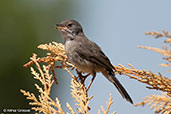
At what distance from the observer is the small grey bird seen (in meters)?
5.18

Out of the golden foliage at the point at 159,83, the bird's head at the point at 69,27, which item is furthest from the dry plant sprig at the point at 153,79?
the bird's head at the point at 69,27

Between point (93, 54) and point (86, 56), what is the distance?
120 millimetres

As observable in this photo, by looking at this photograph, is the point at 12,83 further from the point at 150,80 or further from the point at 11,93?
the point at 150,80

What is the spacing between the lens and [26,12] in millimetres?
10109

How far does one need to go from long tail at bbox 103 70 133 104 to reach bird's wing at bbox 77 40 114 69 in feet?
0.48

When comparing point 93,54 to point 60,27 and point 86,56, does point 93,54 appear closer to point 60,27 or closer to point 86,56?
point 86,56

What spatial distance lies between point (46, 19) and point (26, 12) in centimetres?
64

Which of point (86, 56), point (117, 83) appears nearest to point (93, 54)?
point (86, 56)

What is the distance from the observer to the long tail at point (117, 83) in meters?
4.73

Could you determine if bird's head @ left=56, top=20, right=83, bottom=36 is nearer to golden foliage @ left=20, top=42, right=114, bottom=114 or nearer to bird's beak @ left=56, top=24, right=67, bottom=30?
bird's beak @ left=56, top=24, right=67, bottom=30

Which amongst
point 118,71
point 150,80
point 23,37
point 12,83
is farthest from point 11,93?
point 150,80

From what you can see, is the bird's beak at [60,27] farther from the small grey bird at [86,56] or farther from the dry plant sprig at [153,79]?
the dry plant sprig at [153,79]

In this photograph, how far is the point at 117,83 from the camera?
5.09 meters

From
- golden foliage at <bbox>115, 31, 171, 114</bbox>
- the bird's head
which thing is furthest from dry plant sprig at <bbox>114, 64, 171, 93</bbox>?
the bird's head
